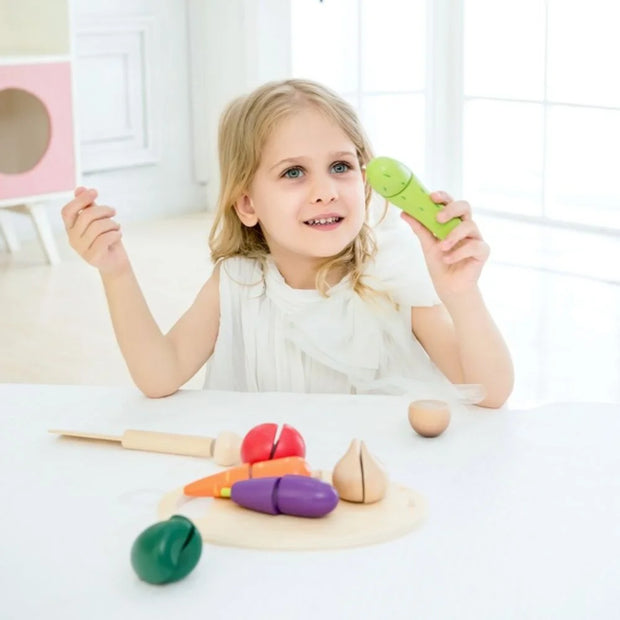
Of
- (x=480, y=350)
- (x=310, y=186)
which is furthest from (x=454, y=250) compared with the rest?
(x=310, y=186)

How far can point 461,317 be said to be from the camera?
1.24m

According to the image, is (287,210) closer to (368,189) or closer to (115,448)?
(368,189)

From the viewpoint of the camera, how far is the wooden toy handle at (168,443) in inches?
38.4

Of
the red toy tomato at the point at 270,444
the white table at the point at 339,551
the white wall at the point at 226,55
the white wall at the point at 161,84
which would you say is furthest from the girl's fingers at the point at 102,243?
the white wall at the point at 226,55

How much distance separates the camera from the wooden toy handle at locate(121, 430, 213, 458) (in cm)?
98

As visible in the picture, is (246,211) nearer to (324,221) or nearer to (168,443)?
(324,221)

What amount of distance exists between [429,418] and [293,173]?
0.47m

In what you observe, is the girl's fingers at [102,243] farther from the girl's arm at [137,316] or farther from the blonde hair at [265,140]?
the blonde hair at [265,140]

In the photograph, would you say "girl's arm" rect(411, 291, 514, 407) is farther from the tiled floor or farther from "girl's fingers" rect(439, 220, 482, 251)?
the tiled floor

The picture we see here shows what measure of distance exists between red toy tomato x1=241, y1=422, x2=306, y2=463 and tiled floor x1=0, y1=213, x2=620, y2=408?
57.8 inches

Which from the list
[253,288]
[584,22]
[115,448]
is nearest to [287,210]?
[253,288]

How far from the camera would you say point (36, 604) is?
0.73 metres

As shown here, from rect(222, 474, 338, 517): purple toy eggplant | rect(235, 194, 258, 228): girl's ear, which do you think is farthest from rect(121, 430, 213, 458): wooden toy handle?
rect(235, 194, 258, 228): girl's ear

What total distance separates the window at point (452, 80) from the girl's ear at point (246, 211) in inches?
100
